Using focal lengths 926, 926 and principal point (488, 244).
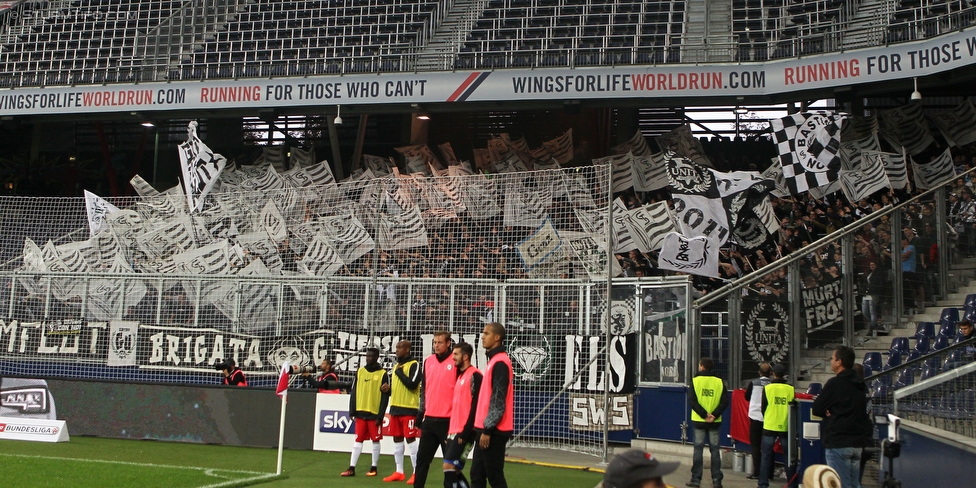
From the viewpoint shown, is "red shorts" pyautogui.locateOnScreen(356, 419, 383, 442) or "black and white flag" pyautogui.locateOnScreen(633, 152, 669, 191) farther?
"black and white flag" pyautogui.locateOnScreen(633, 152, 669, 191)

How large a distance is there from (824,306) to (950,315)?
181 centimetres

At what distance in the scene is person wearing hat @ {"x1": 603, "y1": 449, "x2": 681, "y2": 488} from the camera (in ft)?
11.1

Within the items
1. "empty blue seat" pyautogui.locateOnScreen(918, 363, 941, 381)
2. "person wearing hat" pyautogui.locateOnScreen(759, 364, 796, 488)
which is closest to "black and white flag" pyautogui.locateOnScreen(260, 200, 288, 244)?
"person wearing hat" pyautogui.locateOnScreen(759, 364, 796, 488)

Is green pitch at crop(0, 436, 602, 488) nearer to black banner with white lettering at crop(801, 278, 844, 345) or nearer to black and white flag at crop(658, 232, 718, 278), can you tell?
black and white flag at crop(658, 232, 718, 278)

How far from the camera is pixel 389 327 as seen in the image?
51.2 ft

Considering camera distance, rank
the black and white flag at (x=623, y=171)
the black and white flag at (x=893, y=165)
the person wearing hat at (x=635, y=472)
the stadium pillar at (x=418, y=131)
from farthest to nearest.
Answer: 1. the stadium pillar at (x=418, y=131)
2. the black and white flag at (x=623, y=171)
3. the black and white flag at (x=893, y=165)
4. the person wearing hat at (x=635, y=472)

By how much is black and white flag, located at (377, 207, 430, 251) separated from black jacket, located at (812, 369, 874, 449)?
27.0 ft

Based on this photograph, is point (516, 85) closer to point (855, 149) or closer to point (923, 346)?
point (855, 149)

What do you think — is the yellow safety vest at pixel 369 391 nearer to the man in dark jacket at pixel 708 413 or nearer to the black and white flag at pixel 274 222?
the man in dark jacket at pixel 708 413

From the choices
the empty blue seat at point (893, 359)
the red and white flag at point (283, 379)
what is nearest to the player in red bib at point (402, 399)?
the red and white flag at point (283, 379)

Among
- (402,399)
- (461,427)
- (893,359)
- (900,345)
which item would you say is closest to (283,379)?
(402,399)

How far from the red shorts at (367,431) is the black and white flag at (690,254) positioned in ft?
16.8

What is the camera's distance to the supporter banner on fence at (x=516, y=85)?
719 inches

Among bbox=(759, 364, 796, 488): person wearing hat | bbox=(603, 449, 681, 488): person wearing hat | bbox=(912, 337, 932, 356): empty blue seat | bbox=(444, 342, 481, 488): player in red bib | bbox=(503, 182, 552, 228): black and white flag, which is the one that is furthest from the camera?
bbox=(503, 182, 552, 228): black and white flag
